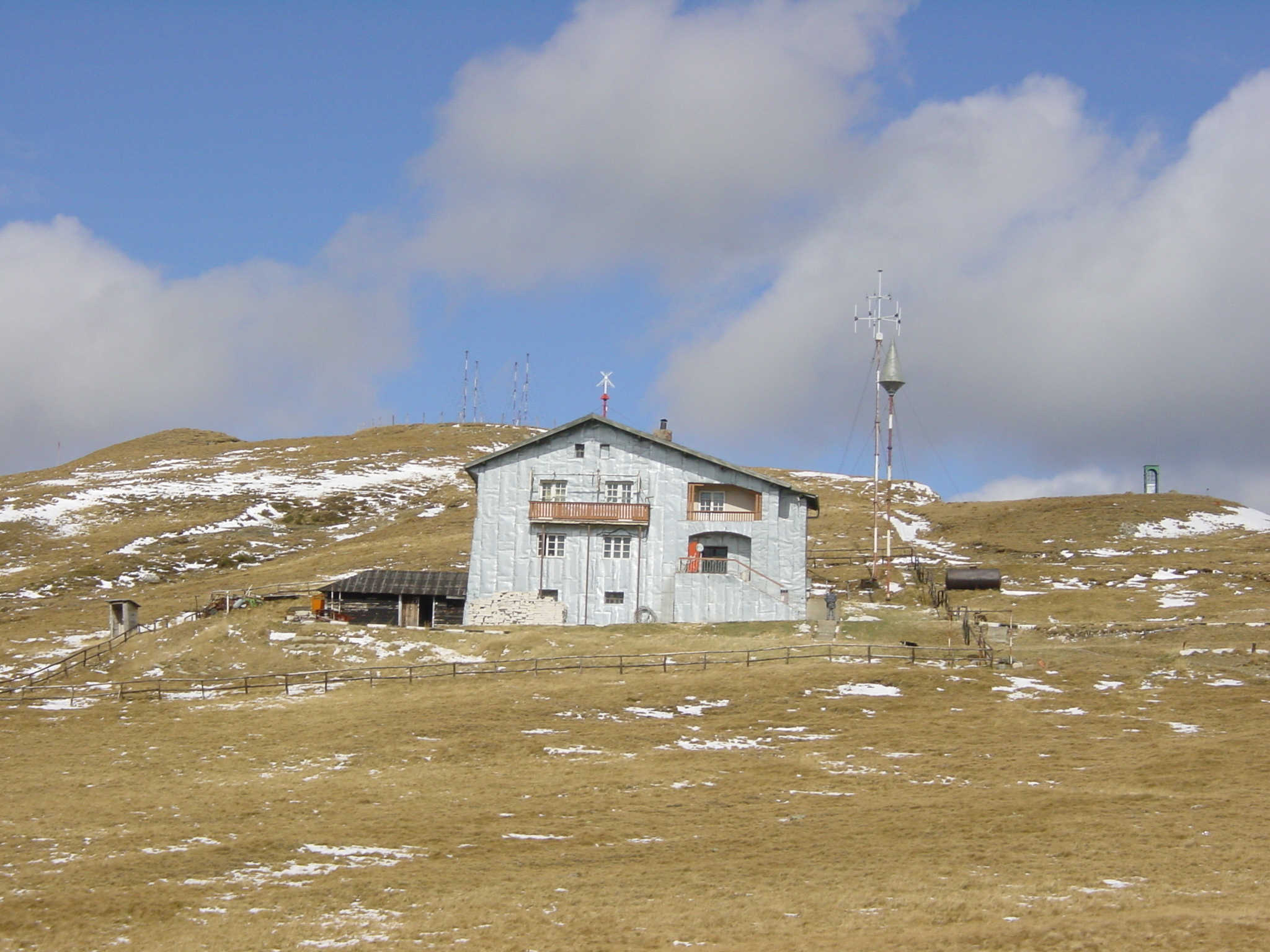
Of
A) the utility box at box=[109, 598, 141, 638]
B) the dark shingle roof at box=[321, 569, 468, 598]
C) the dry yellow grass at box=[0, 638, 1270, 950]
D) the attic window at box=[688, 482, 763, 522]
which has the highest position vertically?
the attic window at box=[688, 482, 763, 522]

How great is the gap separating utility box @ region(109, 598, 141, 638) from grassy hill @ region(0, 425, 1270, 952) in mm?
3289

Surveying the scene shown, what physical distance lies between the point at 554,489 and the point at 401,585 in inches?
339

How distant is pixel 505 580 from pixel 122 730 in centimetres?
2081

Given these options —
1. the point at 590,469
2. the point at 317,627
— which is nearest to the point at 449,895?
the point at 317,627

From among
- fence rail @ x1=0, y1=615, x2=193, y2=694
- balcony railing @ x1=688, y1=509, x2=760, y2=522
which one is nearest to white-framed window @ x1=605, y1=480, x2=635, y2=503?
balcony railing @ x1=688, y1=509, x2=760, y2=522

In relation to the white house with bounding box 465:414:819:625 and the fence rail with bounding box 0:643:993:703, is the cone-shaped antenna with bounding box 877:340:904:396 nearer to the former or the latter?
the white house with bounding box 465:414:819:625

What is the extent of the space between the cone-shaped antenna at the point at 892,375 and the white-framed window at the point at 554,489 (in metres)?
17.8

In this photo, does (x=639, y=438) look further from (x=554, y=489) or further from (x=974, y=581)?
(x=974, y=581)

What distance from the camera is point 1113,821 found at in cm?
3097

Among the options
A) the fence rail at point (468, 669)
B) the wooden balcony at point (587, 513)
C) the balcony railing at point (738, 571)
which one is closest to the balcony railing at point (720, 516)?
the balcony railing at point (738, 571)

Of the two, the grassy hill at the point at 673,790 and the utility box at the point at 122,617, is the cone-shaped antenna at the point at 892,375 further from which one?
Answer: the utility box at the point at 122,617

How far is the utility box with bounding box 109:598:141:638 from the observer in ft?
199

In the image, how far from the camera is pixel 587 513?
6119cm

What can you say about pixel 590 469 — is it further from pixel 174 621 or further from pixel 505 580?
pixel 174 621
